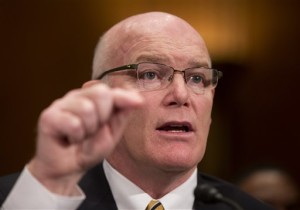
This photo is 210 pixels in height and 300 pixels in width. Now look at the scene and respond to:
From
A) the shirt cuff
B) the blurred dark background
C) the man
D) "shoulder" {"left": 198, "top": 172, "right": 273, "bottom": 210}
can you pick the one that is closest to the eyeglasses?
the man

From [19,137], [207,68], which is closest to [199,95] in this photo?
[207,68]

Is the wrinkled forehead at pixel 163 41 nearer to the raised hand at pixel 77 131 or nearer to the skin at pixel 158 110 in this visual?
the skin at pixel 158 110

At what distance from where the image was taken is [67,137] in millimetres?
1149

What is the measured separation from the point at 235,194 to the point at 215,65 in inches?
77.8

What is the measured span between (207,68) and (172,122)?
0.23 meters

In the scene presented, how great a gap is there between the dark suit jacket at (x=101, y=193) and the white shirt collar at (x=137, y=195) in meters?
0.02

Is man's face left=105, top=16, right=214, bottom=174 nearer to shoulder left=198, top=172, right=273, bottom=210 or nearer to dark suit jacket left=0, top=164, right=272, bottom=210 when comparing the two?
dark suit jacket left=0, top=164, right=272, bottom=210

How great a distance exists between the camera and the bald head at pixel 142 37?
1.73m

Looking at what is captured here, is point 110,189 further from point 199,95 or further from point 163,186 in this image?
point 199,95

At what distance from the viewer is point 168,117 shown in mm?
1620

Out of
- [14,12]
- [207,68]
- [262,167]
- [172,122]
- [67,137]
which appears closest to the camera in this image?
[67,137]

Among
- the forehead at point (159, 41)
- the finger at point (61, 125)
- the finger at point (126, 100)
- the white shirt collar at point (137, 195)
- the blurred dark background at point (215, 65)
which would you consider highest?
the finger at point (126, 100)

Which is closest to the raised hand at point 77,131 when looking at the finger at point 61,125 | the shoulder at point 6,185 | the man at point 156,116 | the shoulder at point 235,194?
the finger at point 61,125

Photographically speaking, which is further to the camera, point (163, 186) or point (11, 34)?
point (11, 34)
